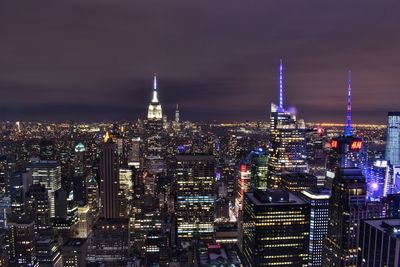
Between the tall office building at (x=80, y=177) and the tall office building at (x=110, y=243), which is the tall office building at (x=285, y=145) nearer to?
the tall office building at (x=80, y=177)

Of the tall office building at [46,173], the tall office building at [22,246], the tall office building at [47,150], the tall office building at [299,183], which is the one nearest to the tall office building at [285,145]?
the tall office building at [299,183]

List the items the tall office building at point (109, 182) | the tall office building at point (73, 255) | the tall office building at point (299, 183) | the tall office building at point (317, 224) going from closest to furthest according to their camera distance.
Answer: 1. the tall office building at point (317, 224)
2. the tall office building at point (73, 255)
3. the tall office building at point (299, 183)
4. the tall office building at point (109, 182)

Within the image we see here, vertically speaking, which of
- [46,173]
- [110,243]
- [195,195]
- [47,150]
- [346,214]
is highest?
[346,214]

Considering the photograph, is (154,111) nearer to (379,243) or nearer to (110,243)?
(110,243)

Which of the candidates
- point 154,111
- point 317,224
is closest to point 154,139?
point 154,111

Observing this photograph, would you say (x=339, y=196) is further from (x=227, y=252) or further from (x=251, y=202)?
(x=227, y=252)

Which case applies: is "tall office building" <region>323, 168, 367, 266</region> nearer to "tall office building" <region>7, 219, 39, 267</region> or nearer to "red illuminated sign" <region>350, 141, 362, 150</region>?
"tall office building" <region>7, 219, 39, 267</region>
